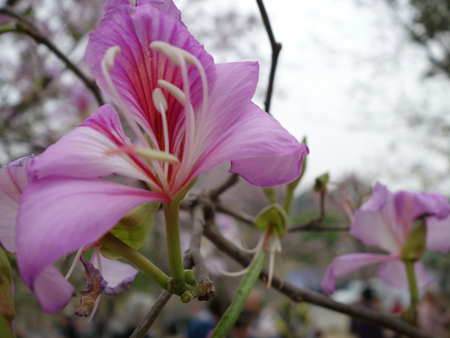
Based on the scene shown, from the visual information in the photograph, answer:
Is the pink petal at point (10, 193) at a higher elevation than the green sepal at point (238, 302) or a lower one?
higher

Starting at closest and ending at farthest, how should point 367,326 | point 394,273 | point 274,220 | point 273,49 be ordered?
point 273,49
point 274,220
point 394,273
point 367,326

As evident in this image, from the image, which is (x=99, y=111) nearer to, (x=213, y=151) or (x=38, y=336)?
(x=213, y=151)

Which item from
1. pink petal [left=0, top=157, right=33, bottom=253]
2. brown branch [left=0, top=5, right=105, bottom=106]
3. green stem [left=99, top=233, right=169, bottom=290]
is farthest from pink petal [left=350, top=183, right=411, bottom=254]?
brown branch [left=0, top=5, right=105, bottom=106]

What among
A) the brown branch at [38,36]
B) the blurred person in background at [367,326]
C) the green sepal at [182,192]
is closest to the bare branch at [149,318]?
the green sepal at [182,192]

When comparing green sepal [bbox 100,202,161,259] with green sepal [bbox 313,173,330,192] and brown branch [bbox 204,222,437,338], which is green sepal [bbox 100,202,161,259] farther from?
green sepal [bbox 313,173,330,192]

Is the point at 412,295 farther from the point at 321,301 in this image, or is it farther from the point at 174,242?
the point at 174,242

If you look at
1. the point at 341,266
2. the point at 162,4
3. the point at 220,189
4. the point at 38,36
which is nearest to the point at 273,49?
the point at 162,4

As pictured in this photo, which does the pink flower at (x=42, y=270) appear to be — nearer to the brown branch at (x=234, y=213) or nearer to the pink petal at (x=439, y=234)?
the brown branch at (x=234, y=213)
